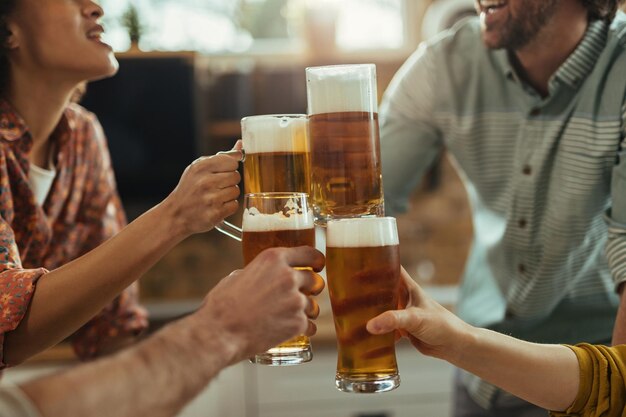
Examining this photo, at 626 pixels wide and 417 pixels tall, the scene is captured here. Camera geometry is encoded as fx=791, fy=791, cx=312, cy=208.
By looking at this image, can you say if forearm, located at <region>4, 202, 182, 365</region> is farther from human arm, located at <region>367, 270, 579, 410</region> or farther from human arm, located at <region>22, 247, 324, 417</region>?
human arm, located at <region>367, 270, 579, 410</region>

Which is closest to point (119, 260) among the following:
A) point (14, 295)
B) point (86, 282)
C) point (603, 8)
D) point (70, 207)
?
point (86, 282)

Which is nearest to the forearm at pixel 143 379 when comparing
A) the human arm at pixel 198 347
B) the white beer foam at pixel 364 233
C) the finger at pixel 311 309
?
the human arm at pixel 198 347

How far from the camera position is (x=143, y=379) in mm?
930

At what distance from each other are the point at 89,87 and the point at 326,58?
109cm

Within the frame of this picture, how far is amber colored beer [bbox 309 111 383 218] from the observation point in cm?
121

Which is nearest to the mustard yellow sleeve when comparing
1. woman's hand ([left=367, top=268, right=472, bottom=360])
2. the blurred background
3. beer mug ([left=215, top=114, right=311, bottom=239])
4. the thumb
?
woman's hand ([left=367, top=268, right=472, bottom=360])

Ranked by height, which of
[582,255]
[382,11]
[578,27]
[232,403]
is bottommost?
[232,403]

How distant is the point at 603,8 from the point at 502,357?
95 centimetres

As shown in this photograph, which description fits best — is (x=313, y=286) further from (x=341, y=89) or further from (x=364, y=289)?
(x=341, y=89)

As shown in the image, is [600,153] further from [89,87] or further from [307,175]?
[89,87]

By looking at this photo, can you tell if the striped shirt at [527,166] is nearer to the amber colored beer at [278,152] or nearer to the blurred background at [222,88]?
the amber colored beer at [278,152]

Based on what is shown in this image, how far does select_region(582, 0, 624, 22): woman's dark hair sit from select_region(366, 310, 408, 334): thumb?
101cm

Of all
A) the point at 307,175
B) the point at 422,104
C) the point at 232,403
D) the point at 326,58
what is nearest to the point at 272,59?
the point at 326,58

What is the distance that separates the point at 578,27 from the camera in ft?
5.95
